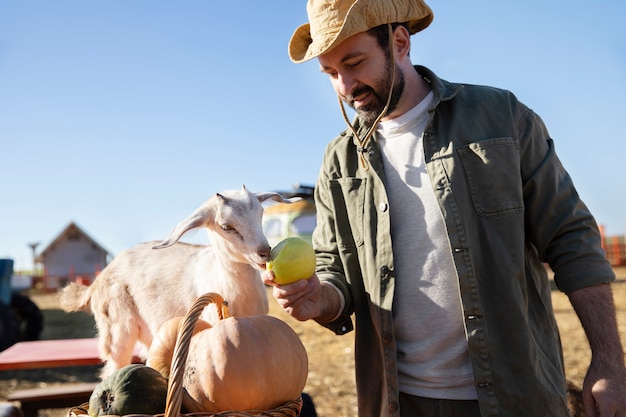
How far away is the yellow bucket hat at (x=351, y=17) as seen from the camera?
7.61ft

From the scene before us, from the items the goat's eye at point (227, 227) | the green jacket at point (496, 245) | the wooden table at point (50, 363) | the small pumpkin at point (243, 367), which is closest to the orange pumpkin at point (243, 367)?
the small pumpkin at point (243, 367)

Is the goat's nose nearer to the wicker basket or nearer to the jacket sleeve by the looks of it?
the wicker basket

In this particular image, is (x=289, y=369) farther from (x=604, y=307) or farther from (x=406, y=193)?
(x=604, y=307)

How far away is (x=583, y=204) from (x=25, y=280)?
882 inches

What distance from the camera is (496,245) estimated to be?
2.27 meters

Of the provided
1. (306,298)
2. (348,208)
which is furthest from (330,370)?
(306,298)

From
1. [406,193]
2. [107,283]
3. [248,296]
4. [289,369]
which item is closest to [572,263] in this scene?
[406,193]

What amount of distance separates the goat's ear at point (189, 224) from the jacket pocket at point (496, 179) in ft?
5.52

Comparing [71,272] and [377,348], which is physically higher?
[377,348]

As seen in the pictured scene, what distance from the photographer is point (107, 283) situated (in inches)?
151

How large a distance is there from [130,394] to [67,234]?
35.4 m

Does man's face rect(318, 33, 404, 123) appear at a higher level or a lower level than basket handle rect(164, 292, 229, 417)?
higher

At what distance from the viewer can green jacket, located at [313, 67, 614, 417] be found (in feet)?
7.31

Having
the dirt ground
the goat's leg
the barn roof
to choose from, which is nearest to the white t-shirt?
the goat's leg
